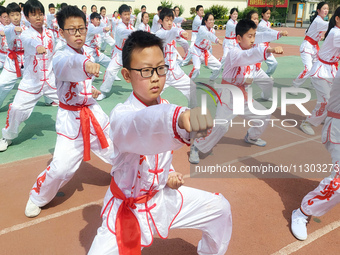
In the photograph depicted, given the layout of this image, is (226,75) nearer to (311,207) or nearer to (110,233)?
(311,207)

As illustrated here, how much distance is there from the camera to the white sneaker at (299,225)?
10.0 ft

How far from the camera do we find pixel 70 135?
3469 mm

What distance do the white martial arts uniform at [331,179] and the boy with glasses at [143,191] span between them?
43.7 inches

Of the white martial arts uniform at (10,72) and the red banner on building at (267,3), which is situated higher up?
the red banner on building at (267,3)

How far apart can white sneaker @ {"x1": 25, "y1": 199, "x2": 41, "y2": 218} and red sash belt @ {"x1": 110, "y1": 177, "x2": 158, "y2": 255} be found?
1620 mm

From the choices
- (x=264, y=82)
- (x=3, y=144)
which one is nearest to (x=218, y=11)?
(x=264, y=82)

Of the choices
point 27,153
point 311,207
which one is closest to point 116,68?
point 27,153

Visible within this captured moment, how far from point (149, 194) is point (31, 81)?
3578 mm

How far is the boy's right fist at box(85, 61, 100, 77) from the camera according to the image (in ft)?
8.15

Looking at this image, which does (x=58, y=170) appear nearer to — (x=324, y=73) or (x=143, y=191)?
(x=143, y=191)

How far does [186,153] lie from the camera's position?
502 cm

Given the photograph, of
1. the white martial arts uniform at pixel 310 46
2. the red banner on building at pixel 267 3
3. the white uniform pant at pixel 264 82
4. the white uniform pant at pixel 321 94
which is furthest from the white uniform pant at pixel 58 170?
the red banner on building at pixel 267 3

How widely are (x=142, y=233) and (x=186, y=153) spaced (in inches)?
115

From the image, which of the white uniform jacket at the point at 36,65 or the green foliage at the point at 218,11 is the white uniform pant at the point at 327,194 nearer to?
the white uniform jacket at the point at 36,65
